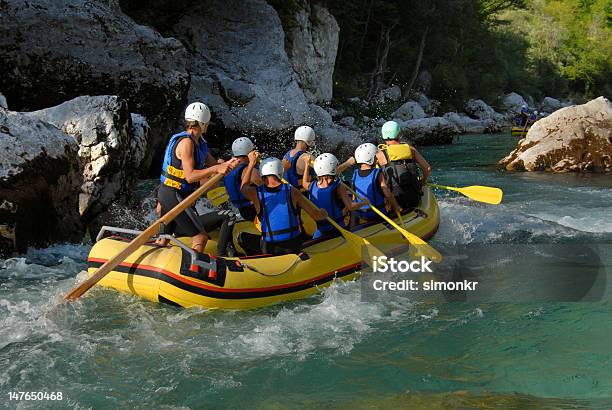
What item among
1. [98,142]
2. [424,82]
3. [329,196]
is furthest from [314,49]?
[329,196]

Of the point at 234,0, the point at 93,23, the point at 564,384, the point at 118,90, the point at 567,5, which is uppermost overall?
the point at 567,5

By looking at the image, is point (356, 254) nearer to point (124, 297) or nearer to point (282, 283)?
point (282, 283)

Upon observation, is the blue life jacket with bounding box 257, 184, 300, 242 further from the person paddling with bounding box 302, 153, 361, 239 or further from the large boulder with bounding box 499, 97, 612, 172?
the large boulder with bounding box 499, 97, 612, 172

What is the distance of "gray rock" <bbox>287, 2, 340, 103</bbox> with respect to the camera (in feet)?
75.0

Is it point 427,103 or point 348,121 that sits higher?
point 427,103

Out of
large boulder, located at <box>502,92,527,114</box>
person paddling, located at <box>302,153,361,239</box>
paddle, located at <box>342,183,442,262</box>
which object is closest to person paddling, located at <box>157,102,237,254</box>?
person paddling, located at <box>302,153,361,239</box>

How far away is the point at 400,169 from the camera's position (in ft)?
27.0

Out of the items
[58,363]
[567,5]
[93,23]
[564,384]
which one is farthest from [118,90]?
[567,5]

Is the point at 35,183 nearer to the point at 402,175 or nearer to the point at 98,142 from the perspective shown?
the point at 98,142

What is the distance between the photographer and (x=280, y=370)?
4602 mm

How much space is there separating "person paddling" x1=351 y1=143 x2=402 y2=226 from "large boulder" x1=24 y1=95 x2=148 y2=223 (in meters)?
3.45

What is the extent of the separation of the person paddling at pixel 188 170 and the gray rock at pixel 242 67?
842 centimetres

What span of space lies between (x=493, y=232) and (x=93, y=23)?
8.01 metres

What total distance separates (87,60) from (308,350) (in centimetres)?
844
